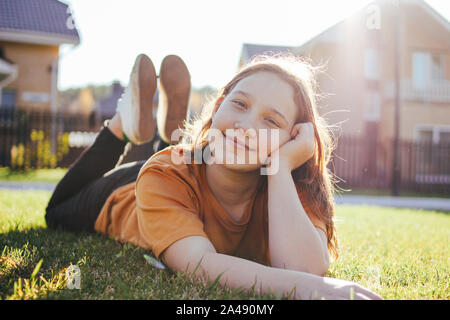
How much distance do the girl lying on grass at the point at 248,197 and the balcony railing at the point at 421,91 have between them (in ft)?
45.9

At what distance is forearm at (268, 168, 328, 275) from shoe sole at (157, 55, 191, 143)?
1589 millimetres

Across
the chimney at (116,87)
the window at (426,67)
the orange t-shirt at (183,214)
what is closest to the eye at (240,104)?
the orange t-shirt at (183,214)

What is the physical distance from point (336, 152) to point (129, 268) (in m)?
11.2

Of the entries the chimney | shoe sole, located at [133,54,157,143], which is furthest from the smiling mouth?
the chimney

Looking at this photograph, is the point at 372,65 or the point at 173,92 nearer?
the point at 173,92

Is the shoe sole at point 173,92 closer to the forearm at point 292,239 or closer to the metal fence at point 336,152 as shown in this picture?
the forearm at point 292,239

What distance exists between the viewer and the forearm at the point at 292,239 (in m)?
1.54

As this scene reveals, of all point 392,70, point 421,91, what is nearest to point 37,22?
point 392,70

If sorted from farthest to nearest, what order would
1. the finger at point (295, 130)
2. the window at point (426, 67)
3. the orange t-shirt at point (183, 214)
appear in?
the window at point (426, 67)
the finger at point (295, 130)
the orange t-shirt at point (183, 214)

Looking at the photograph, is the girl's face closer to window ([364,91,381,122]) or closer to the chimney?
window ([364,91,381,122])

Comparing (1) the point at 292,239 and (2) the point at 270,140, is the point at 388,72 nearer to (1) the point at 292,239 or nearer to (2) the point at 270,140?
(2) the point at 270,140

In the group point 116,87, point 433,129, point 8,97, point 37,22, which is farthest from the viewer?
point 116,87

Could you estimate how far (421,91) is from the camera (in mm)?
14703

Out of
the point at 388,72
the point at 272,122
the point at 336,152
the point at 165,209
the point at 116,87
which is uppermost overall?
the point at 116,87
